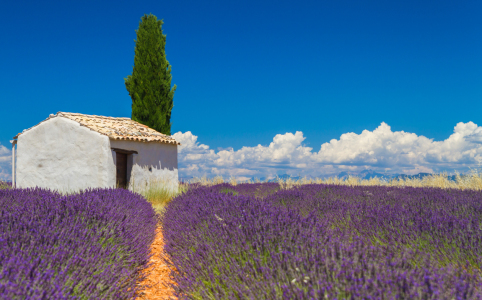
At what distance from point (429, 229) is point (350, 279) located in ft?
6.44

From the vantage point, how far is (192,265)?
2660mm

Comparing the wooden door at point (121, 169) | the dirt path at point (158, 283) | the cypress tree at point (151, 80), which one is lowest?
the dirt path at point (158, 283)

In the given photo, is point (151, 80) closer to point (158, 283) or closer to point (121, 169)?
point (121, 169)

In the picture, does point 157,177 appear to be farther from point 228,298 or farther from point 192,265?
point 228,298

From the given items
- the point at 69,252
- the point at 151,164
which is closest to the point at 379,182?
the point at 151,164

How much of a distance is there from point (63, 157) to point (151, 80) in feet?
21.4

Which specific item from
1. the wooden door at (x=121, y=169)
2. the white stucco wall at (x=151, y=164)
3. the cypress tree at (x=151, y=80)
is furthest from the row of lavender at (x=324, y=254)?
the cypress tree at (x=151, y=80)

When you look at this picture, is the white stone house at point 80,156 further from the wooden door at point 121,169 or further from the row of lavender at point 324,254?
the row of lavender at point 324,254

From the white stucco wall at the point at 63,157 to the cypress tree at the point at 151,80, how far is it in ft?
17.2

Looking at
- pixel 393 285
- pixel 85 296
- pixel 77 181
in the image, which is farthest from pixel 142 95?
pixel 393 285

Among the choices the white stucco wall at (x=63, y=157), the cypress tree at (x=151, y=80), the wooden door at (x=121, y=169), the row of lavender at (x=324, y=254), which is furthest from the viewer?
the cypress tree at (x=151, y=80)

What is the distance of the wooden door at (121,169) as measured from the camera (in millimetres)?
9731

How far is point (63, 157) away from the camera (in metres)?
9.07

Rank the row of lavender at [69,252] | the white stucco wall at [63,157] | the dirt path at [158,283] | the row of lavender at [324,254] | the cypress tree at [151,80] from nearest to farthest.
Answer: the row of lavender at [324,254] < the row of lavender at [69,252] < the dirt path at [158,283] < the white stucco wall at [63,157] < the cypress tree at [151,80]
